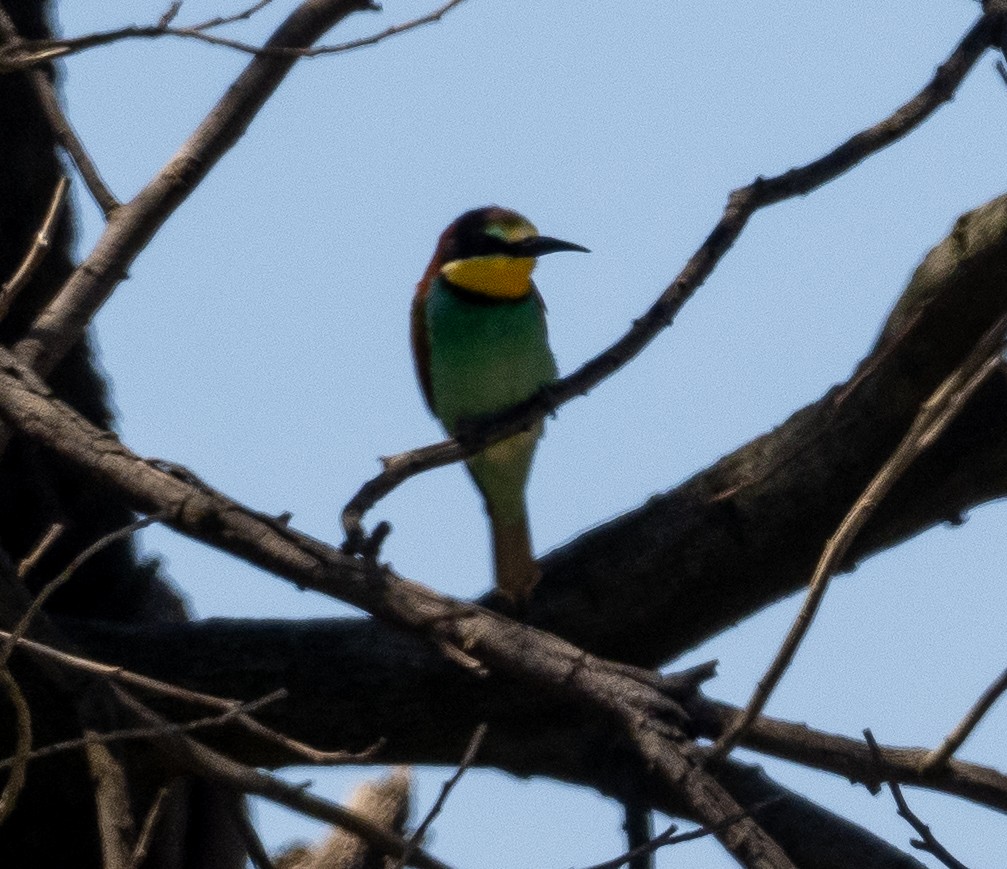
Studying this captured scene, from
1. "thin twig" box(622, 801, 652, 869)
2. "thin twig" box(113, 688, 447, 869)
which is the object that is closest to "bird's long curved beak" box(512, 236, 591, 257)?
"thin twig" box(622, 801, 652, 869)

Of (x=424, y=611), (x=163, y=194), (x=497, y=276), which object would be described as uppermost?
(x=497, y=276)

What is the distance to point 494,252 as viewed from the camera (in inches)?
201

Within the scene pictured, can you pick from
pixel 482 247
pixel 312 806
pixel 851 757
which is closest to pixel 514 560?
pixel 482 247

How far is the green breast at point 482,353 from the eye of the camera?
4.89 meters

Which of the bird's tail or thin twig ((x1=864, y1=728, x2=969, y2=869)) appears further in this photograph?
the bird's tail

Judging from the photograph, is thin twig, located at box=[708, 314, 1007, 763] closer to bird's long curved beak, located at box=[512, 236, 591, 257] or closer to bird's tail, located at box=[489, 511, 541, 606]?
bird's tail, located at box=[489, 511, 541, 606]

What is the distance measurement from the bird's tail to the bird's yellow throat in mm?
733

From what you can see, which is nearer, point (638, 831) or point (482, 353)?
point (638, 831)

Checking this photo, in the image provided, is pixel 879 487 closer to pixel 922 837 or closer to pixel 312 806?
pixel 922 837

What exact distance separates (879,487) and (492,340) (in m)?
2.96

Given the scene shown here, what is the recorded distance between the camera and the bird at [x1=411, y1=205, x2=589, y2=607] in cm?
489

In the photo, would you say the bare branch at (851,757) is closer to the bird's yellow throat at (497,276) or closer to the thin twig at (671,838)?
the thin twig at (671,838)

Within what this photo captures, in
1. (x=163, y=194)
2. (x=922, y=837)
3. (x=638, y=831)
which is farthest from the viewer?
(x=163, y=194)

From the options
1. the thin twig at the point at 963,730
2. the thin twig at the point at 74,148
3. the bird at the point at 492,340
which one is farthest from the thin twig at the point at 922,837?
the bird at the point at 492,340
